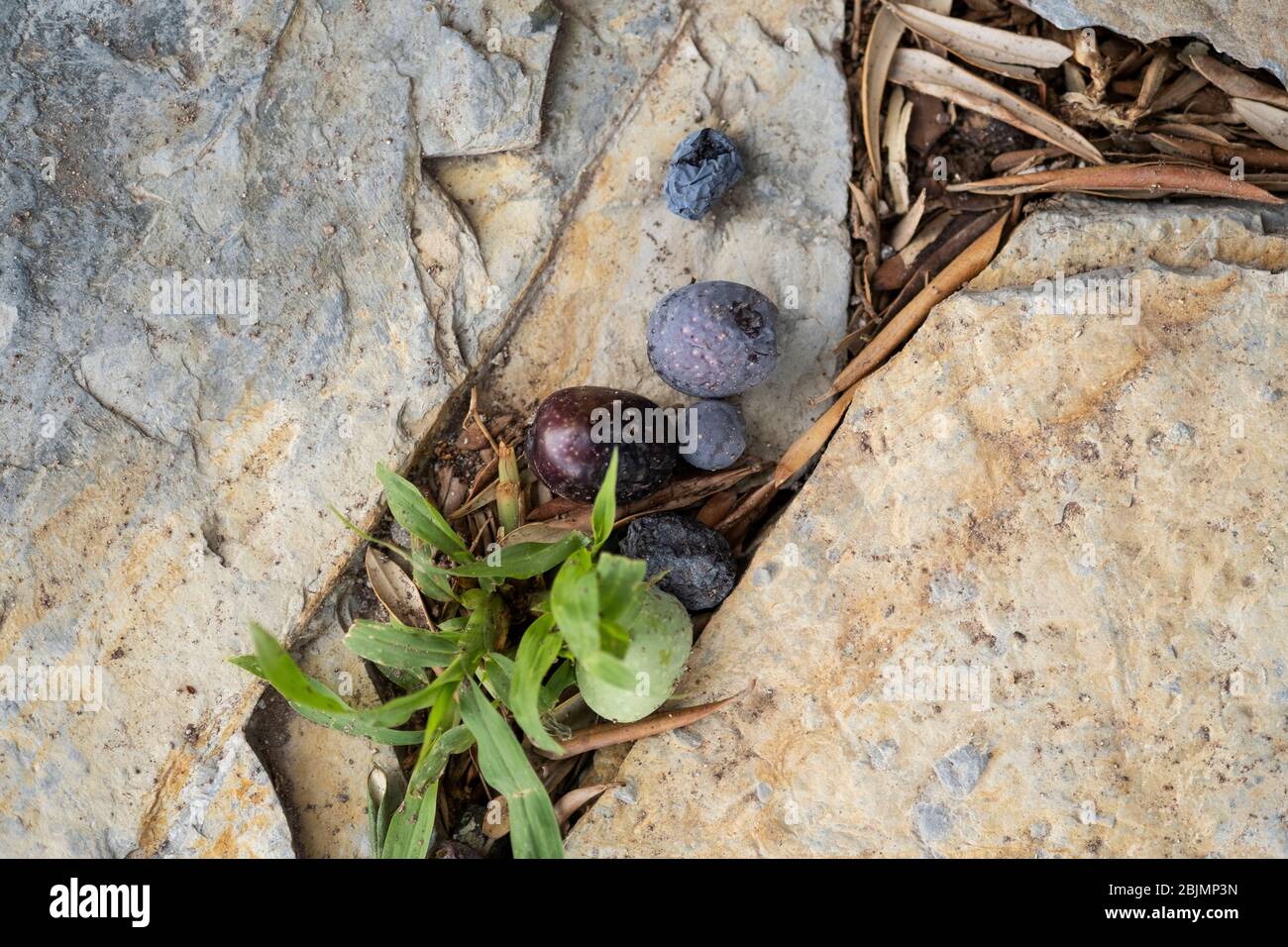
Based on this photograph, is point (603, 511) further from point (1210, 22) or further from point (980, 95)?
point (1210, 22)

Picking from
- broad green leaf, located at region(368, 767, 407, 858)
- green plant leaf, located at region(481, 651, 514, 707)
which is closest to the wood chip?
green plant leaf, located at region(481, 651, 514, 707)

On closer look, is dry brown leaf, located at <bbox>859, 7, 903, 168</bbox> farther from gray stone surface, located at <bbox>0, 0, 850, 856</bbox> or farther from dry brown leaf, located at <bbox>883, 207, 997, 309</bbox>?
gray stone surface, located at <bbox>0, 0, 850, 856</bbox>

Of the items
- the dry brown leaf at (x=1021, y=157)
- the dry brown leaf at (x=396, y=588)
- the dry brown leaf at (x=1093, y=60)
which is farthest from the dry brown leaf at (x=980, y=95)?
the dry brown leaf at (x=396, y=588)

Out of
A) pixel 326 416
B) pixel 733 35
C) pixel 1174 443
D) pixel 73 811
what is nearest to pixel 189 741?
pixel 73 811

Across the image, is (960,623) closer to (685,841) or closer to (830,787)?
(830,787)

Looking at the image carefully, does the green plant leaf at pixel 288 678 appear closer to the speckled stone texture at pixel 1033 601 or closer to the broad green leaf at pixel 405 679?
the broad green leaf at pixel 405 679
